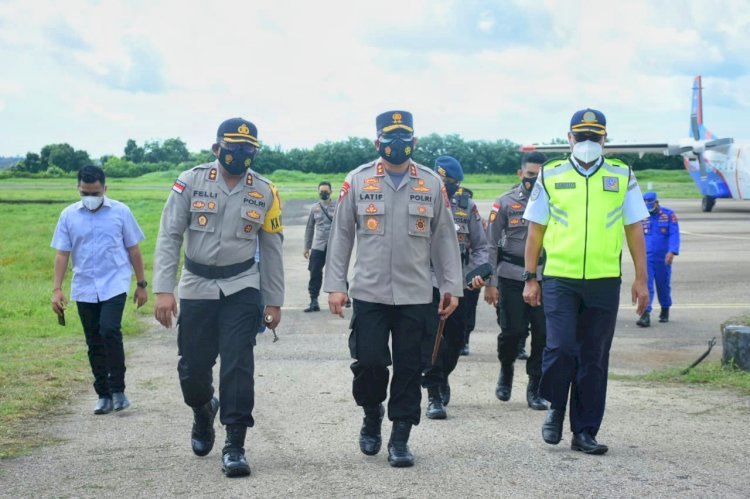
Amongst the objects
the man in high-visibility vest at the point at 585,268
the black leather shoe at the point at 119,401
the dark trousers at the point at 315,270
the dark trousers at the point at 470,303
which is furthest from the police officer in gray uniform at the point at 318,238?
the man in high-visibility vest at the point at 585,268

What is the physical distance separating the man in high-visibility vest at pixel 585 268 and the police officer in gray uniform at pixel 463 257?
1.39 metres

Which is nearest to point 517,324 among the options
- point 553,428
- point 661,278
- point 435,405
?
point 435,405

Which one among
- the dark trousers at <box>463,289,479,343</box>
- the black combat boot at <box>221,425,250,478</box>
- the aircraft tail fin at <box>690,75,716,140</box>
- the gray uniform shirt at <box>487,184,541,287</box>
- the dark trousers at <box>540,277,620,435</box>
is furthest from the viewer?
the aircraft tail fin at <box>690,75,716,140</box>

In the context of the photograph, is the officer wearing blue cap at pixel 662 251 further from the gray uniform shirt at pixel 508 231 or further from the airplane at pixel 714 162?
the airplane at pixel 714 162

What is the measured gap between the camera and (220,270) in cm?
604

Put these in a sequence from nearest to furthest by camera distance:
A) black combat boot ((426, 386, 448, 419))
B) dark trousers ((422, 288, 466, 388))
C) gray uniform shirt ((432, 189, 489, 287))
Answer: black combat boot ((426, 386, 448, 419))
dark trousers ((422, 288, 466, 388))
gray uniform shirt ((432, 189, 489, 287))

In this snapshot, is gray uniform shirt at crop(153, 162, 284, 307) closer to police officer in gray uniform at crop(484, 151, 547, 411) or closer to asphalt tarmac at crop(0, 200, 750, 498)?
asphalt tarmac at crop(0, 200, 750, 498)

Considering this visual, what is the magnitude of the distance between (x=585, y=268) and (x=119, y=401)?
3941 millimetres

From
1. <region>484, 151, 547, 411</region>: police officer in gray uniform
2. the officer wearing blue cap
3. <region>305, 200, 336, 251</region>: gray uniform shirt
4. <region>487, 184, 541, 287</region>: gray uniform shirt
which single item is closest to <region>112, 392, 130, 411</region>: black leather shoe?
<region>484, 151, 547, 411</region>: police officer in gray uniform

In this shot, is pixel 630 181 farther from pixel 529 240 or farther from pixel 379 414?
pixel 379 414

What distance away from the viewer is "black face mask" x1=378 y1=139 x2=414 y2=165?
20.2 feet

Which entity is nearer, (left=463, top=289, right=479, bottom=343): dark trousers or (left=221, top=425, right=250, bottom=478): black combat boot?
(left=221, top=425, right=250, bottom=478): black combat boot

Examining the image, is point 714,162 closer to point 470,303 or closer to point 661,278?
point 661,278

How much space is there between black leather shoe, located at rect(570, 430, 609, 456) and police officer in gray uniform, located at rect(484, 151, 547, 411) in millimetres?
1717
